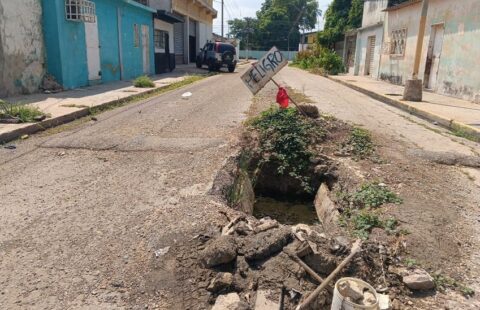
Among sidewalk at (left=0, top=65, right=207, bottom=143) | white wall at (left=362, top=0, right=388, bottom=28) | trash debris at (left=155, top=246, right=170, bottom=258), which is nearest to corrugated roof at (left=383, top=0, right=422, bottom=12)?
white wall at (left=362, top=0, right=388, bottom=28)

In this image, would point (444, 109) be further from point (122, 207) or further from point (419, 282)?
point (122, 207)

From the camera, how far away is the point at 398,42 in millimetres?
18875

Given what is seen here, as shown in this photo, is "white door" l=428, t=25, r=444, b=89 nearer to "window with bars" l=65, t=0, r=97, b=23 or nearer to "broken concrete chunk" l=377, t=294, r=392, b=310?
"window with bars" l=65, t=0, r=97, b=23

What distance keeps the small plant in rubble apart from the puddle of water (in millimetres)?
333

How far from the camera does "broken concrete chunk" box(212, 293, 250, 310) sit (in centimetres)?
249

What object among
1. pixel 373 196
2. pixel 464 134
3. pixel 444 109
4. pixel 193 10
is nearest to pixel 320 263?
pixel 373 196

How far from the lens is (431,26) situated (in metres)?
15.0

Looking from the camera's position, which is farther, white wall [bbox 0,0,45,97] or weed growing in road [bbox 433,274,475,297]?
white wall [bbox 0,0,45,97]

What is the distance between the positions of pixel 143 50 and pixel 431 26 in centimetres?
1329

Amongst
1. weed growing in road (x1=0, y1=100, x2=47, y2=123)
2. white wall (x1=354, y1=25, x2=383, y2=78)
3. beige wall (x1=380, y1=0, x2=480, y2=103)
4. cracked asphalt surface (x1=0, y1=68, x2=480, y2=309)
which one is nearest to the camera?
cracked asphalt surface (x1=0, y1=68, x2=480, y2=309)

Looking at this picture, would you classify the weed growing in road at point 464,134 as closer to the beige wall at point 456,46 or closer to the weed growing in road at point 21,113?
the beige wall at point 456,46

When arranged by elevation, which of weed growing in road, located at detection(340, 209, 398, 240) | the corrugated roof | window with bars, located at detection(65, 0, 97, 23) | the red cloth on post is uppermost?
the corrugated roof

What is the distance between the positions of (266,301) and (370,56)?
24.4m

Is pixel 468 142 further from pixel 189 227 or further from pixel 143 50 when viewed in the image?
pixel 143 50
